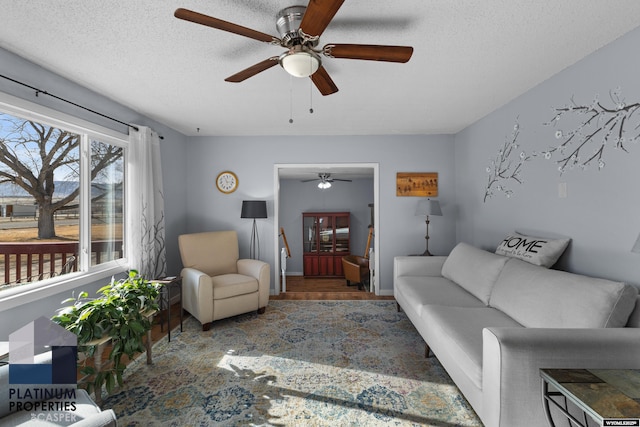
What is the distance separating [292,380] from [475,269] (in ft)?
6.07

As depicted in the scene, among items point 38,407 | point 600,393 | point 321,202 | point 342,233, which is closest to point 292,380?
point 38,407

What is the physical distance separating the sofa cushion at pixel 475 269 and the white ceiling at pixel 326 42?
5.02ft

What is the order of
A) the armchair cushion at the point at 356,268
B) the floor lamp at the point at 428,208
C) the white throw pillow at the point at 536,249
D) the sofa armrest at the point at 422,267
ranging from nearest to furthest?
the white throw pillow at the point at 536,249
the sofa armrest at the point at 422,267
the floor lamp at the point at 428,208
the armchair cushion at the point at 356,268

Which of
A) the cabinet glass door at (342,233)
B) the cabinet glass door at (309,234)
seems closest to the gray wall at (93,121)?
the cabinet glass door at (309,234)

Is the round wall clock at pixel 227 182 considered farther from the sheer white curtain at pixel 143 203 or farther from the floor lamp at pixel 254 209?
the sheer white curtain at pixel 143 203

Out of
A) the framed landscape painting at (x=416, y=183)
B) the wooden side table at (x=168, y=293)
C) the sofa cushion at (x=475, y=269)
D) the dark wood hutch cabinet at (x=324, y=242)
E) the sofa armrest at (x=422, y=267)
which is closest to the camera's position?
the sofa cushion at (x=475, y=269)

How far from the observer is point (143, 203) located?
307cm

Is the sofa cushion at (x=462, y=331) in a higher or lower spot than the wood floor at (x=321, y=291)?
higher

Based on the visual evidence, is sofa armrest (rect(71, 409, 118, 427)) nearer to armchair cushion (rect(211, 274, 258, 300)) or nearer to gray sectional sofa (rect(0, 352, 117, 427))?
gray sectional sofa (rect(0, 352, 117, 427))

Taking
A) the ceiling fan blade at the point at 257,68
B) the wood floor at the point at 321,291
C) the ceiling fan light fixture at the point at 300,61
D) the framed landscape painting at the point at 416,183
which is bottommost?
the wood floor at the point at 321,291

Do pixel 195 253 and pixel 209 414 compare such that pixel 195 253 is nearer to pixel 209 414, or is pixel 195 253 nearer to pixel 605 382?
pixel 209 414

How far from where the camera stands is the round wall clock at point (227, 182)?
4.14 m

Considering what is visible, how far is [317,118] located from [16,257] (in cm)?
293

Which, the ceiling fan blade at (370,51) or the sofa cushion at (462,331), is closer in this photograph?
the ceiling fan blade at (370,51)
